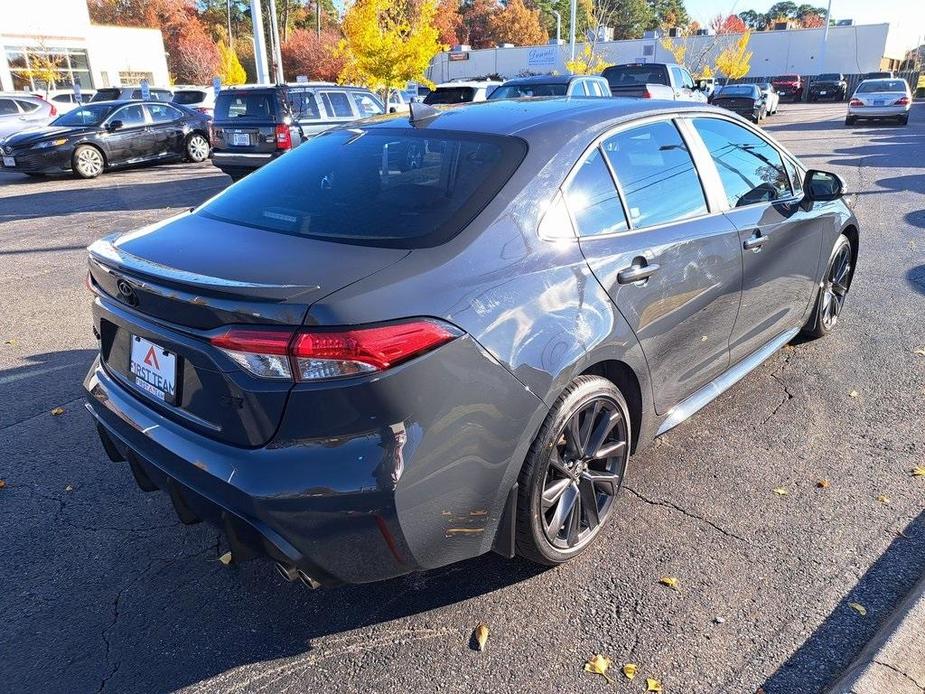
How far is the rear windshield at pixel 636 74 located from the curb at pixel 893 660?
626 inches

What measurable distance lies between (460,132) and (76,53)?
39.9m

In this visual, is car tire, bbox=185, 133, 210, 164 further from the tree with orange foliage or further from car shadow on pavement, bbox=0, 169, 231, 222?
the tree with orange foliage

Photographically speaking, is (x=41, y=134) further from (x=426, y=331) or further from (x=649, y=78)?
(x=426, y=331)

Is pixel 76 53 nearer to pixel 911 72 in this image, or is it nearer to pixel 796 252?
pixel 796 252

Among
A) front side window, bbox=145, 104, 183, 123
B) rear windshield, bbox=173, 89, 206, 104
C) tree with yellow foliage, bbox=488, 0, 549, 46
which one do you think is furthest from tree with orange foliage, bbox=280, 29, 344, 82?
front side window, bbox=145, 104, 183, 123

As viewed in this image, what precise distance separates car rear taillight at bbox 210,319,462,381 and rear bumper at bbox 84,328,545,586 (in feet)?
0.17

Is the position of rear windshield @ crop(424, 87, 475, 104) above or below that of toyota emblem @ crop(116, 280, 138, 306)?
above

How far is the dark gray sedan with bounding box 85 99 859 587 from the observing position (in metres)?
2.01

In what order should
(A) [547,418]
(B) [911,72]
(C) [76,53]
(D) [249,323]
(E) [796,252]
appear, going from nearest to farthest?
1. (D) [249,323]
2. (A) [547,418]
3. (E) [796,252]
4. (C) [76,53]
5. (B) [911,72]

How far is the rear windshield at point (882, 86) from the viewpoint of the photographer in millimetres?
23109

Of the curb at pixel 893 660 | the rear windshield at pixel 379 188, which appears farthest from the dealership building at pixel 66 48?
the curb at pixel 893 660

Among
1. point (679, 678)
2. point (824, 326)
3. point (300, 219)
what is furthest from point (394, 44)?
point (679, 678)

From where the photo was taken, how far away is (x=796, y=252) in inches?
159

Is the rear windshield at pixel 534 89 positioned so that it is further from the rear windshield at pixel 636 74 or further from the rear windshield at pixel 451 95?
the rear windshield at pixel 636 74
